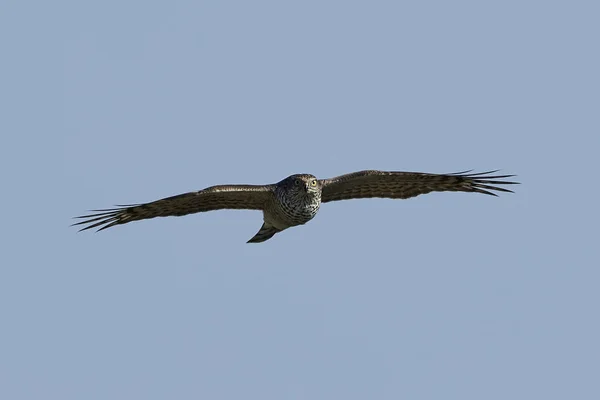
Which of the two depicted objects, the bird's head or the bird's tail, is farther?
the bird's tail

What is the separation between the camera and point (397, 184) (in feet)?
63.8

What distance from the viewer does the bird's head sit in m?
18.0

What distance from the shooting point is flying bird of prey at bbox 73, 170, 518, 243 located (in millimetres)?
18266

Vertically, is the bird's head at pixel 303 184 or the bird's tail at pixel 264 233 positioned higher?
the bird's head at pixel 303 184

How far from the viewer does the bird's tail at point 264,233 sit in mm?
19875

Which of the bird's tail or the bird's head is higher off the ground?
the bird's head

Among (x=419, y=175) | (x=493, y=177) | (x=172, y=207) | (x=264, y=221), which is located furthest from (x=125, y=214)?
(x=493, y=177)

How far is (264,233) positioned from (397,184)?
271cm

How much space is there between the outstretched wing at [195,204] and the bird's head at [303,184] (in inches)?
24.2

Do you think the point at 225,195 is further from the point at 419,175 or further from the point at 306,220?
the point at 419,175

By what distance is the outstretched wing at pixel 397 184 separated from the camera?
62.1ft

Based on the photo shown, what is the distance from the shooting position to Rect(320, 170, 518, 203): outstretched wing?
62.1 feet

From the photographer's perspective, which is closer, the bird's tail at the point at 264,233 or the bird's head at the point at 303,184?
the bird's head at the point at 303,184

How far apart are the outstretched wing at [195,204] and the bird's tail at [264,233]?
614mm
